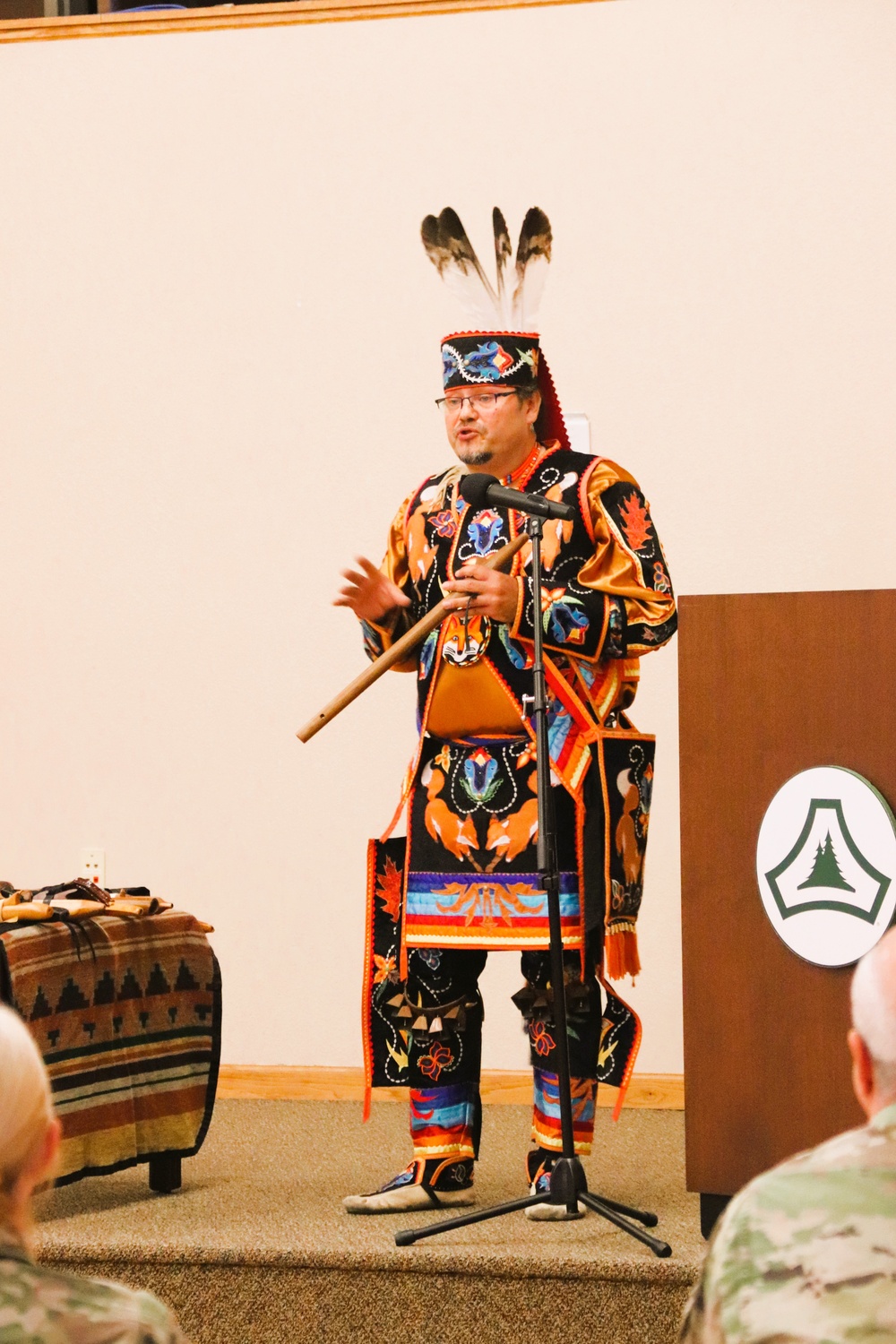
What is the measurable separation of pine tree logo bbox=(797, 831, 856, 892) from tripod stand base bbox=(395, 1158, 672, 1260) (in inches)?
22.4

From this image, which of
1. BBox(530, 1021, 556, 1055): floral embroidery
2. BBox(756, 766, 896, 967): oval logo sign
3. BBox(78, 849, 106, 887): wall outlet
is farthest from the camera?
BBox(78, 849, 106, 887): wall outlet

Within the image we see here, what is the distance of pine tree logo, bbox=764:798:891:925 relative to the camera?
2.40m

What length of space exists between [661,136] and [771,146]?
280 millimetres

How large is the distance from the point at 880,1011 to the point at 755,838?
1.40 m

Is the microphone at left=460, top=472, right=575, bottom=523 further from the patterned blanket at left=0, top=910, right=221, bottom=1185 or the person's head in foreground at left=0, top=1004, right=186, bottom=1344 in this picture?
the person's head in foreground at left=0, top=1004, right=186, bottom=1344

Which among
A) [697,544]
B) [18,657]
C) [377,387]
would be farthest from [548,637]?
[18,657]

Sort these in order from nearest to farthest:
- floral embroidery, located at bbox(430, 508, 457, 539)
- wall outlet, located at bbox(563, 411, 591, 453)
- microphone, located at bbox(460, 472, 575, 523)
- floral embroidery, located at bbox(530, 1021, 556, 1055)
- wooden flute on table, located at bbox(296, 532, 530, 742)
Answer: microphone, located at bbox(460, 472, 575, 523) → wooden flute on table, located at bbox(296, 532, 530, 742) → floral embroidery, located at bbox(530, 1021, 556, 1055) → floral embroidery, located at bbox(430, 508, 457, 539) → wall outlet, located at bbox(563, 411, 591, 453)

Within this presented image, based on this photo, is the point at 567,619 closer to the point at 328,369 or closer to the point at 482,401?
the point at 482,401

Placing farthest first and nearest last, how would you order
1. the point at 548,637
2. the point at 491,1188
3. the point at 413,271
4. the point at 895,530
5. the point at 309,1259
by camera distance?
the point at 413,271, the point at 895,530, the point at 491,1188, the point at 548,637, the point at 309,1259

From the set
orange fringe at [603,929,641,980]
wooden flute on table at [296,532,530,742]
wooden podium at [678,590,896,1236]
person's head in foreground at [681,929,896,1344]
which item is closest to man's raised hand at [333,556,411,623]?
wooden flute on table at [296,532,530,742]

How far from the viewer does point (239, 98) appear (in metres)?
4.47

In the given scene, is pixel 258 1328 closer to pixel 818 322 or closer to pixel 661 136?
pixel 818 322

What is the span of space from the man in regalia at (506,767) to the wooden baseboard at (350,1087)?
1.31 meters

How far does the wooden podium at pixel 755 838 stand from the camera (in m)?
2.49
